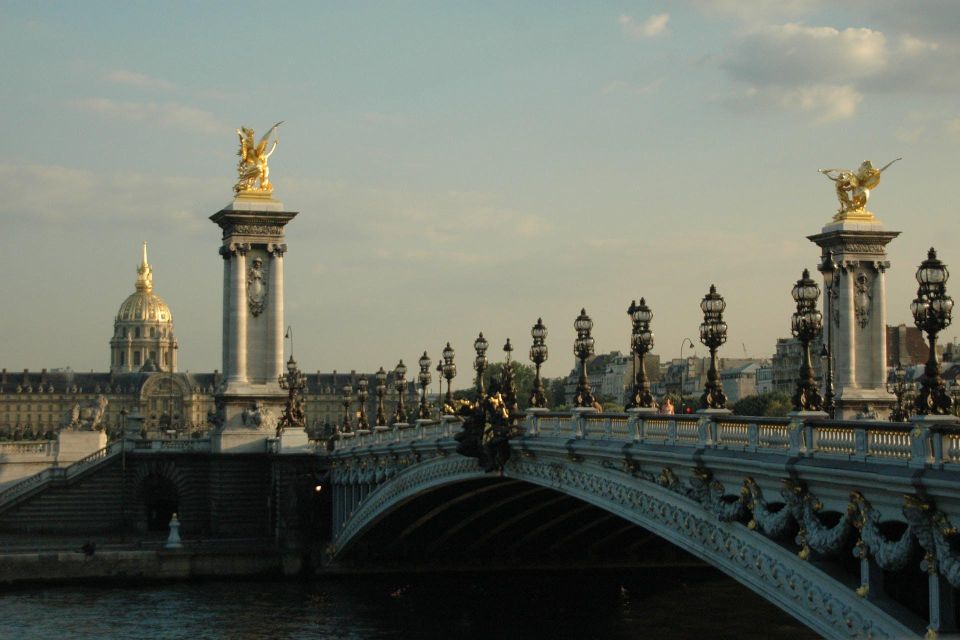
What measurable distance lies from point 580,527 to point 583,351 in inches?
755

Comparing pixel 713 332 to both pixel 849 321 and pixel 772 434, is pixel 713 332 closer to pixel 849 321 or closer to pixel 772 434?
pixel 772 434

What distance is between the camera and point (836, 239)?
60156 mm

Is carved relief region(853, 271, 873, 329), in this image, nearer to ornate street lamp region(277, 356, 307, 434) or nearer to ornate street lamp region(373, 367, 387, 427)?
ornate street lamp region(373, 367, 387, 427)

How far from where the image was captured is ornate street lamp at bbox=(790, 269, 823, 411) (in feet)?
80.7

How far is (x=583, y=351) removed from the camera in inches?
1458

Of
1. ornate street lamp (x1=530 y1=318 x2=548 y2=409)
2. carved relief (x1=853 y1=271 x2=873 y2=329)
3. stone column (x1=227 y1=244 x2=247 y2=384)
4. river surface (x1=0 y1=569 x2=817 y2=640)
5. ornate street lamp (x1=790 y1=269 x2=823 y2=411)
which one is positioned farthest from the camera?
stone column (x1=227 y1=244 x2=247 y2=384)

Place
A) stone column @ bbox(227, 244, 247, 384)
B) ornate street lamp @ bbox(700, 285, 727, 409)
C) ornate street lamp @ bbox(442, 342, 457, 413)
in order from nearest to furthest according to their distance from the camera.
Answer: ornate street lamp @ bbox(700, 285, 727, 409) → ornate street lamp @ bbox(442, 342, 457, 413) → stone column @ bbox(227, 244, 247, 384)

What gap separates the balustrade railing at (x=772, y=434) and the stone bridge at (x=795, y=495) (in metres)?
0.02

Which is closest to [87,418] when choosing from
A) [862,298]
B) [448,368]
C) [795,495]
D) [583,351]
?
[448,368]

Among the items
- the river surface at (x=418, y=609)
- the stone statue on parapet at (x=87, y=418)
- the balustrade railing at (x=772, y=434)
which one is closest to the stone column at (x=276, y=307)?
the river surface at (x=418, y=609)

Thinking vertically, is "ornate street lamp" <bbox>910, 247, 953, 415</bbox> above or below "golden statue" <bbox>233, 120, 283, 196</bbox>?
below

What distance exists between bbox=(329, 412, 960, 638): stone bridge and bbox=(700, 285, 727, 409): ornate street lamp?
60 centimetres

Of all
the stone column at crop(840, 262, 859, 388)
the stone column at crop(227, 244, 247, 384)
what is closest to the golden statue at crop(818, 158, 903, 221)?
the stone column at crop(840, 262, 859, 388)

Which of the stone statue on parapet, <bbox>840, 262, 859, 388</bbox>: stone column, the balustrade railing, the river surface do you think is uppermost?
<bbox>840, 262, 859, 388</bbox>: stone column
